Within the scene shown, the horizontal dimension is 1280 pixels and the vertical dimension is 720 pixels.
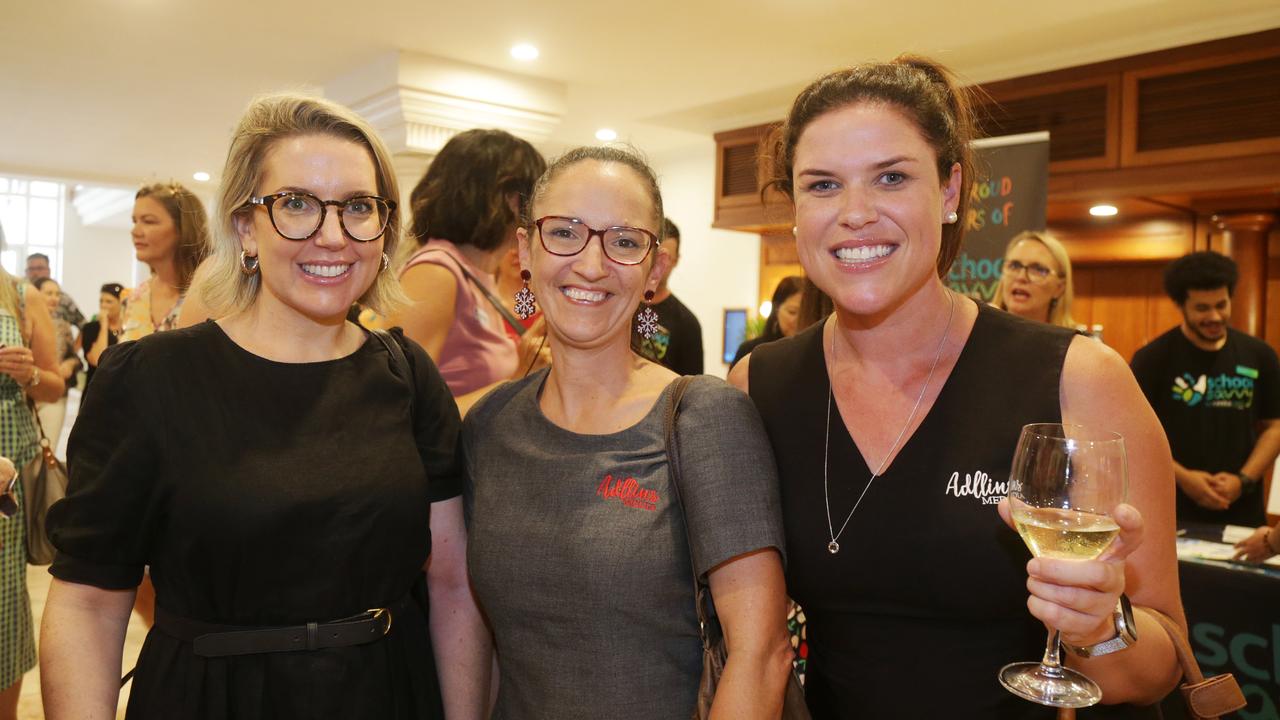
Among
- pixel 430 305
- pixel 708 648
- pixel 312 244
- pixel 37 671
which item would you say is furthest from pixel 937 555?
pixel 37 671

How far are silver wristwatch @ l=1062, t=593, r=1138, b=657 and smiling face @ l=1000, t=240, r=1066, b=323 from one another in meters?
3.23

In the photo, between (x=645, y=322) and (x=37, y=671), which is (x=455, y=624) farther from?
(x=37, y=671)

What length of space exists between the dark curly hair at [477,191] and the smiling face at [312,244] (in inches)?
41.7

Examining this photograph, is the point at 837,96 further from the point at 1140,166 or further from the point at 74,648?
the point at 1140,166

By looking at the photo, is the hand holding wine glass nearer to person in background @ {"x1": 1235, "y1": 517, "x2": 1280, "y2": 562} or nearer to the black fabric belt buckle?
the black fabric belt buckle

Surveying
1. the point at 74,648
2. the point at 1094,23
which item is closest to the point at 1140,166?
the point at 1094,23

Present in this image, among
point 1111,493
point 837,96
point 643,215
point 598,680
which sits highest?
point 837,96

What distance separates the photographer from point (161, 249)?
3891 mm

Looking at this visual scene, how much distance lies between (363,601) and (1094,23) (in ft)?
18.1

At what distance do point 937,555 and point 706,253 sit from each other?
8.36 m

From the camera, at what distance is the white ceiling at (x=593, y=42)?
17.5ft

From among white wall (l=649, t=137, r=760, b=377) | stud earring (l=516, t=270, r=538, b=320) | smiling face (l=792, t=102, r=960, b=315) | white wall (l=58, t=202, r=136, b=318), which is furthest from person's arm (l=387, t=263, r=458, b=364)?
white wall (l=58, t=202, r=136, b=318)

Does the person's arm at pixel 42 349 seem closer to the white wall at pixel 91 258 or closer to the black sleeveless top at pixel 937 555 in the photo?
the black sleeveless top at pixel 937 555

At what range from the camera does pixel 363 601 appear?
157cm
